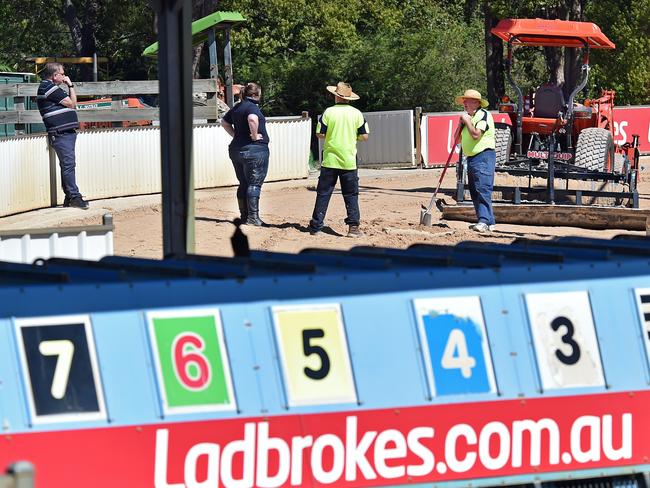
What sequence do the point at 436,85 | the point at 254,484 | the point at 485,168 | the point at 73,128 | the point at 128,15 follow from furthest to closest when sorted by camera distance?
the point at 128,15 < the point at 436,85 < the point at 73,128 < the point at 485,168 < the point at 254,484

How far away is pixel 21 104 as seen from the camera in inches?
744

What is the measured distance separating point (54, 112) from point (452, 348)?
36.6 ft

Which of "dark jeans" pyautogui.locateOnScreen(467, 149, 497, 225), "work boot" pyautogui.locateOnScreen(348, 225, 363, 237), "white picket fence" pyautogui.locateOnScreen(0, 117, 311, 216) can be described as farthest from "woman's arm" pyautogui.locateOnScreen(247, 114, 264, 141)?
"white picket fence" pyautogui.locateOnScreen(0, 117, 311, 216)

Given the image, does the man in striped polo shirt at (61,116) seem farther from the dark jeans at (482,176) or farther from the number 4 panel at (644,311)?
the number 4 panel at (644,311)

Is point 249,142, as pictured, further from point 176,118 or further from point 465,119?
point 176,118

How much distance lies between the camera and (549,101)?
18.3 metres

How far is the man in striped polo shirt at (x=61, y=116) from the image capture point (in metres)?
16.3

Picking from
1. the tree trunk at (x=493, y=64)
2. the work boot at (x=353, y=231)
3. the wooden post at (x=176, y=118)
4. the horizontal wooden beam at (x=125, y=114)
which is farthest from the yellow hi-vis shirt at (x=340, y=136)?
the tree trunk at (x=493, y=64)

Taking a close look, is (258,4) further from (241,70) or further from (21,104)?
(21,104)

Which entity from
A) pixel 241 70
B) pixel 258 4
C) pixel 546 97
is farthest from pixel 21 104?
pixel 258 4

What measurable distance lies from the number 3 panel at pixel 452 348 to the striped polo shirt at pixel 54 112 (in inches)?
427

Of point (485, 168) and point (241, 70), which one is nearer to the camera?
point (485, 168)

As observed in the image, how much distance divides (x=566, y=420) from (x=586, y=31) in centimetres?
1249

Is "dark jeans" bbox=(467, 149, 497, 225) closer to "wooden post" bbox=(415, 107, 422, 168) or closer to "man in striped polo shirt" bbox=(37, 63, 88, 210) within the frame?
"man in striped polo shirt" bbox=(37, 63, 88, 210)
